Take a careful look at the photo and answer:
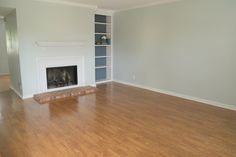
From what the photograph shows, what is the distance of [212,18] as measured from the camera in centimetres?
400

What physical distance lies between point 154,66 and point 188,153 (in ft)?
10.7

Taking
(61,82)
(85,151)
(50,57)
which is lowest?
(85,151)

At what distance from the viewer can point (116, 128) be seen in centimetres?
313

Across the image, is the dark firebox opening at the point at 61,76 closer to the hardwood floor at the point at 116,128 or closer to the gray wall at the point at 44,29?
the gray wall at the point at 44,29

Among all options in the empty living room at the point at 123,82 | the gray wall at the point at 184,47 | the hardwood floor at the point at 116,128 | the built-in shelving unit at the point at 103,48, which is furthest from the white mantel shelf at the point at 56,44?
the gray wall at the point at 184,47

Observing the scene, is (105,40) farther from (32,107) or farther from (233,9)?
(233,9)

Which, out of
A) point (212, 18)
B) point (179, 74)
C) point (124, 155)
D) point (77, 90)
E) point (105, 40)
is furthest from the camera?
point (105, 40)

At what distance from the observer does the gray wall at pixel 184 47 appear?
3.90 metres

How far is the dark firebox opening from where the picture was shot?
17.1ft

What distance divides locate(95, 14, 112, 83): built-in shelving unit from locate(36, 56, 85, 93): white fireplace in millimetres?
974

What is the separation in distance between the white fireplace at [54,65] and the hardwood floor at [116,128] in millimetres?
589

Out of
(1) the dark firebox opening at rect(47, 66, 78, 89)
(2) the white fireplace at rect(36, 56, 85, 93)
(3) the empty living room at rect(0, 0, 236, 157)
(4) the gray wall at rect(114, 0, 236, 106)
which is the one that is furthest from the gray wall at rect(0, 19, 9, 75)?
(4) the gray wall at rect(114, 0, 236, 106)

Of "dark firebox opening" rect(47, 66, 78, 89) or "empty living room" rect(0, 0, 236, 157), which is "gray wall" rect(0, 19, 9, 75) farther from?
"dark firebox opening" rect(47, 66, 78, 89)

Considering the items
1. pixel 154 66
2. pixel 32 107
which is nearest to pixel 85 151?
pixel 32 107
